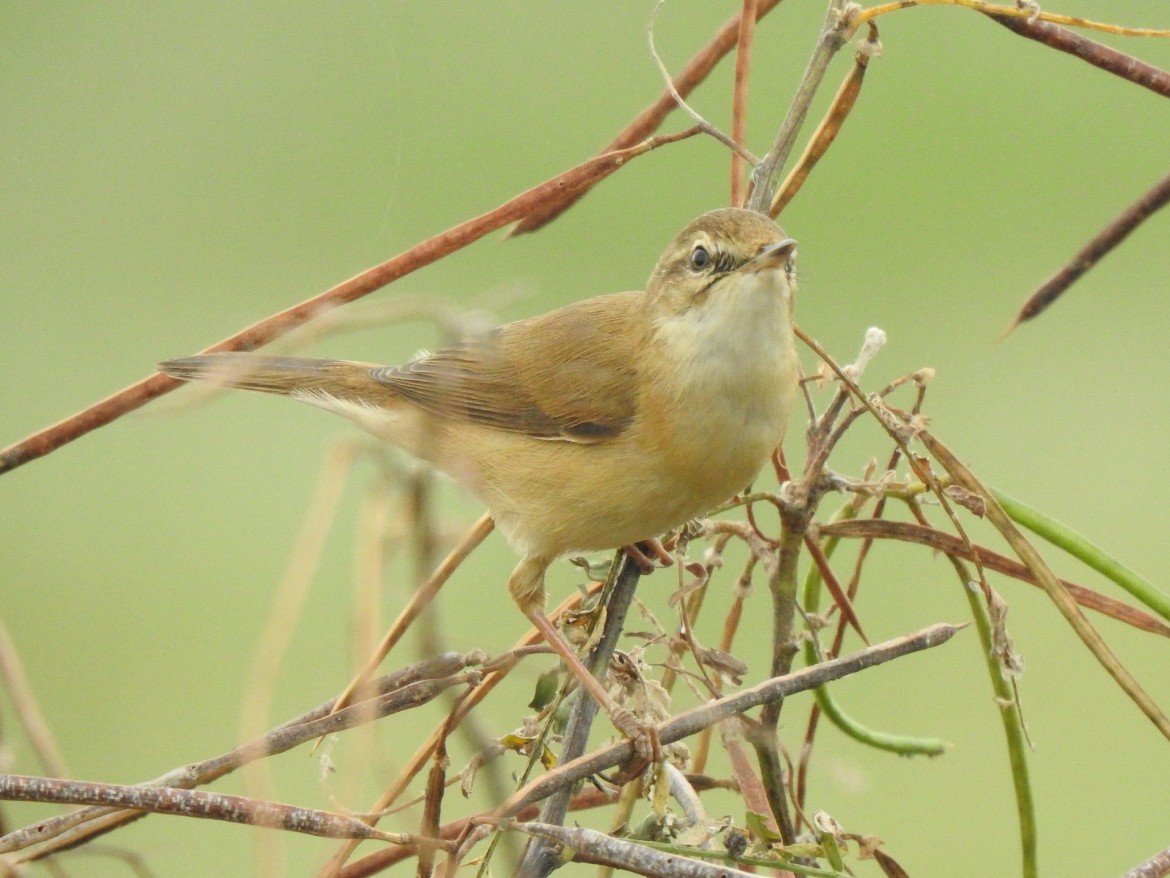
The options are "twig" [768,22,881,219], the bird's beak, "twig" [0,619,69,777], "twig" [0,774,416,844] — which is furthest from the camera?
the bird's beak

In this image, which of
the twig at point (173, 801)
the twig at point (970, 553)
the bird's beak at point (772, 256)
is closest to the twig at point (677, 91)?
the bird's beak at point (772, 256)

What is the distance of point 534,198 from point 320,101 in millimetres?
7916

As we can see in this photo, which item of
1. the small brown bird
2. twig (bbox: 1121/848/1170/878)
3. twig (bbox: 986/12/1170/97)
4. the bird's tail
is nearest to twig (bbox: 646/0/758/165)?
the small brown bird

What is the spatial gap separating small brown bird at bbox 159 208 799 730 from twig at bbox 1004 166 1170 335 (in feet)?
1.29

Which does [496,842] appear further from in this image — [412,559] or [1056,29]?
[1056,29]

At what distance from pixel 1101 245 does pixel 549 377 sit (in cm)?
115

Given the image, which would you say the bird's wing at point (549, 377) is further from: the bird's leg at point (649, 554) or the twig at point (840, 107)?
the twig at point (840, 107)

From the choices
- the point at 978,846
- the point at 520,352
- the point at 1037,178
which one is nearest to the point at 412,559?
the point at 520,352

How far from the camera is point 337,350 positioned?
634cm

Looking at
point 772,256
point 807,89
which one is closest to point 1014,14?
point 807,89

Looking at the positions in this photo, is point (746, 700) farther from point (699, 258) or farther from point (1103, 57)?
point (699, 258)

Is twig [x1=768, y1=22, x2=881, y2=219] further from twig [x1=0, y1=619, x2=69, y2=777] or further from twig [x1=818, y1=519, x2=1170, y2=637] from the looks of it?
twig [x1=0, y1=619, x2=69, y2=777]

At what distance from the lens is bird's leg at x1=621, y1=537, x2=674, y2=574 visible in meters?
1.96

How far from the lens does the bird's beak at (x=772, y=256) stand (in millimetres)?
1912
